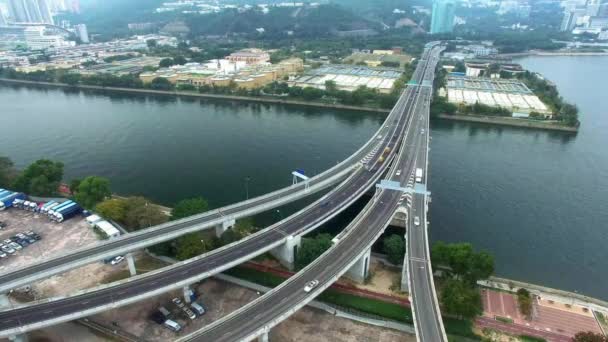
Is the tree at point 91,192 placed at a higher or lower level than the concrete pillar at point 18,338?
higher

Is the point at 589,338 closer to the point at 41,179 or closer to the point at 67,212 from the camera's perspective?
the point at 67,212

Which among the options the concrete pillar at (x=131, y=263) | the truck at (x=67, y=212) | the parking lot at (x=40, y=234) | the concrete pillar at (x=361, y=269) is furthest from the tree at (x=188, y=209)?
the concrete pillar at (x=361, y=269)

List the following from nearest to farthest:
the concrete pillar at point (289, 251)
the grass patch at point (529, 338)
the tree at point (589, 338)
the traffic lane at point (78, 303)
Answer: the tree at point (589, 338) < the traffic lane at point (78, 303) < the grass patch at point (529, 338) < the concrete pillar at point (289, 251)

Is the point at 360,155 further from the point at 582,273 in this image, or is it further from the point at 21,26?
the point at 21,26

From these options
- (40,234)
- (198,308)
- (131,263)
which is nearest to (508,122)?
(198,308)

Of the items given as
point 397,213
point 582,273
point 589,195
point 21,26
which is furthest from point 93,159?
point 21,26

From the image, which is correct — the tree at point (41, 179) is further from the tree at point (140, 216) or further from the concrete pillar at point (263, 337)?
the concrete pillar at point (263, 337)

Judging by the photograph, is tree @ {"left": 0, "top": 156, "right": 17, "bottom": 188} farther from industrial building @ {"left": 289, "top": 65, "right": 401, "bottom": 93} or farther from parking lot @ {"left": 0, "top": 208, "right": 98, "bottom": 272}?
industrial building @ {"left": 289, "top": 65, "right": 401, "bottom": 93}
